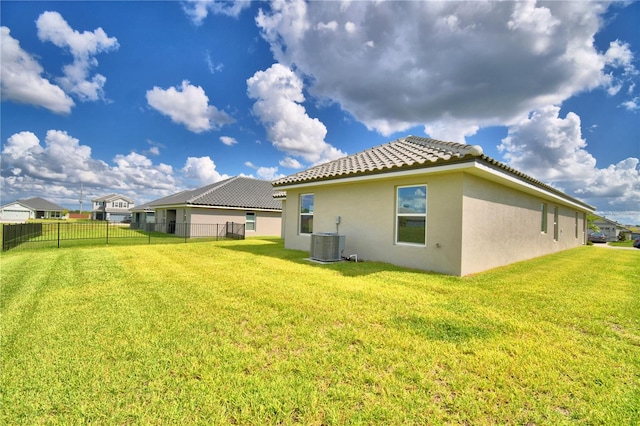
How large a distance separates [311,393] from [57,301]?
197 inches

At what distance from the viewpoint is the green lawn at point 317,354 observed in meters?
2.02

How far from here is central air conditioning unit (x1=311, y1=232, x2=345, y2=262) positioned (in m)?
8.40

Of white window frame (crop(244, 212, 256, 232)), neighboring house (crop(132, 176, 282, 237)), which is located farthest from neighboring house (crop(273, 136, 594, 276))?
white window frame (crop(244, 212, 256, 232))

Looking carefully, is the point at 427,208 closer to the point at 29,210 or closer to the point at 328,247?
the point at 328,247

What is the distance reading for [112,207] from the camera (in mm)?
71312

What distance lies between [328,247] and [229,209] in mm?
15412

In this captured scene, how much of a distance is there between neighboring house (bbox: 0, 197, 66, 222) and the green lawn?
3540 inches

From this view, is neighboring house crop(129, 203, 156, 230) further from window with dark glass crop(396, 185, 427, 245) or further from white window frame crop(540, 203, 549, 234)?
white window frame crop(540, 203, 549, 234)

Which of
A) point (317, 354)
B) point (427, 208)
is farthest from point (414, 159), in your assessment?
point (317, 354)

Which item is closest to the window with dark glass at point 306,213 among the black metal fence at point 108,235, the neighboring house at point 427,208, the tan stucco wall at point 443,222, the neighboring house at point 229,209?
the neighboring house at point 427,208

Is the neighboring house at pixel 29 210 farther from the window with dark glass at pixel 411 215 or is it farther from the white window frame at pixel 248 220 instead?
the window with dark glass at pixel 411 215

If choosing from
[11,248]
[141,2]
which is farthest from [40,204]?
[141,2]

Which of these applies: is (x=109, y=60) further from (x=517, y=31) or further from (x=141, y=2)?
(x=517, y=31)

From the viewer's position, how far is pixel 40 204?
74438mm
